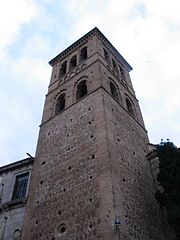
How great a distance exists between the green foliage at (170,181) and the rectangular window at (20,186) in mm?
6462

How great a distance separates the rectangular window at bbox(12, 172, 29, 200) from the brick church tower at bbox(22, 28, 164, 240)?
3.43ft

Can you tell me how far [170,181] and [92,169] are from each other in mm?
3040

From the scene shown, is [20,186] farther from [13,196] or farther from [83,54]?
[83,54]

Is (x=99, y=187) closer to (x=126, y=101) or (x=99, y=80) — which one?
(x=99, y=80)

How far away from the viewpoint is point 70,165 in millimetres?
11758

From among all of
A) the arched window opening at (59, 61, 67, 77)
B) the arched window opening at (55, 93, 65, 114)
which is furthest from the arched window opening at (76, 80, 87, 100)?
the arched window opening at (59, 61, 67, 77)

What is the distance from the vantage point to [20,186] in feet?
45.6

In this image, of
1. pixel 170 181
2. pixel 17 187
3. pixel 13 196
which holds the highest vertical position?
pixel 17 187

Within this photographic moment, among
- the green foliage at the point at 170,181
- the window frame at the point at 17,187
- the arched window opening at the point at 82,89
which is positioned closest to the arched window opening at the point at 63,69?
the arched window opening at the point at 82,89

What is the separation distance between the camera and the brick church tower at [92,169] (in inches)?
364

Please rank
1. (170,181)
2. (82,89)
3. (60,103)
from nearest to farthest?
1. (170,181)
2. (82,89)
3. (60,103)

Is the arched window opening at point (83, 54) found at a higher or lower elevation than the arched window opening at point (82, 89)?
higher

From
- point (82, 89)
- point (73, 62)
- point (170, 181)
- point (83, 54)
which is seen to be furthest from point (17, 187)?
point (83, 54)

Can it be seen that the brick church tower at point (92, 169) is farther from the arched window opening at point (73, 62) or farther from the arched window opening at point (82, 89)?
the arched window opening at point (73, 62)
